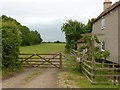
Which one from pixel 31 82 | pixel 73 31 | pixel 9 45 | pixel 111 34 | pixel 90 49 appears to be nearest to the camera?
pixel 31 82

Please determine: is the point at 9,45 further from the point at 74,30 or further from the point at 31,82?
the point at 74,30

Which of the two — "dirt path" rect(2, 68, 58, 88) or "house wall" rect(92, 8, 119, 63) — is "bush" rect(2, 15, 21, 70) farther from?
"house wall" rect(92, 8, 119, 63)

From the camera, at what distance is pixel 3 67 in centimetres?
2152

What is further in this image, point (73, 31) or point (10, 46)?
point (73, 31)

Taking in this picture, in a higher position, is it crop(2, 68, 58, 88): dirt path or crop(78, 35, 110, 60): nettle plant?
crop(78, 35, 110, 60): nettle plant

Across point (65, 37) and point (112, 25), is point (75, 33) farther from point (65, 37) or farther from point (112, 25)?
point (112, 25)

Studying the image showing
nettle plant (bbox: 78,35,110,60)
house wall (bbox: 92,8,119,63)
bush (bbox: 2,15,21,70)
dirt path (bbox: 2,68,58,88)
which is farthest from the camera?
house wall (bbox: 92,8,119,63)

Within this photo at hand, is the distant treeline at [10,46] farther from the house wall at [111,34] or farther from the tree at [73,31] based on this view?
the tree at [73,31]

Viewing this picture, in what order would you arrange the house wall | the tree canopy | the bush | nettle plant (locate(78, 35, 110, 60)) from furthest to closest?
the tree canopy → the house wall → nettle plant (locate(78, 35, 110, 60)) → the bush

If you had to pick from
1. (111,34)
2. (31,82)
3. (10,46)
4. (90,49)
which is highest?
(111,34)

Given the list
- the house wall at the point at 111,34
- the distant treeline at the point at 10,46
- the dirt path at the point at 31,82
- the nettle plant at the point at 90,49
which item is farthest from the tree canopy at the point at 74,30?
the dirt path at the point at 31,82

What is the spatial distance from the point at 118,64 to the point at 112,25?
460 centimetres

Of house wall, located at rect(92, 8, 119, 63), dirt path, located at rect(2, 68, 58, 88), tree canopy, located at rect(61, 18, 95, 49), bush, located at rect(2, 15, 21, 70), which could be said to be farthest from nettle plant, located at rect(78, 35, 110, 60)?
tree canopy, located at rect(61, 18, 95, 49)

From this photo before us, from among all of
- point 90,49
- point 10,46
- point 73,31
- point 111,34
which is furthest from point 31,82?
point 73,31
